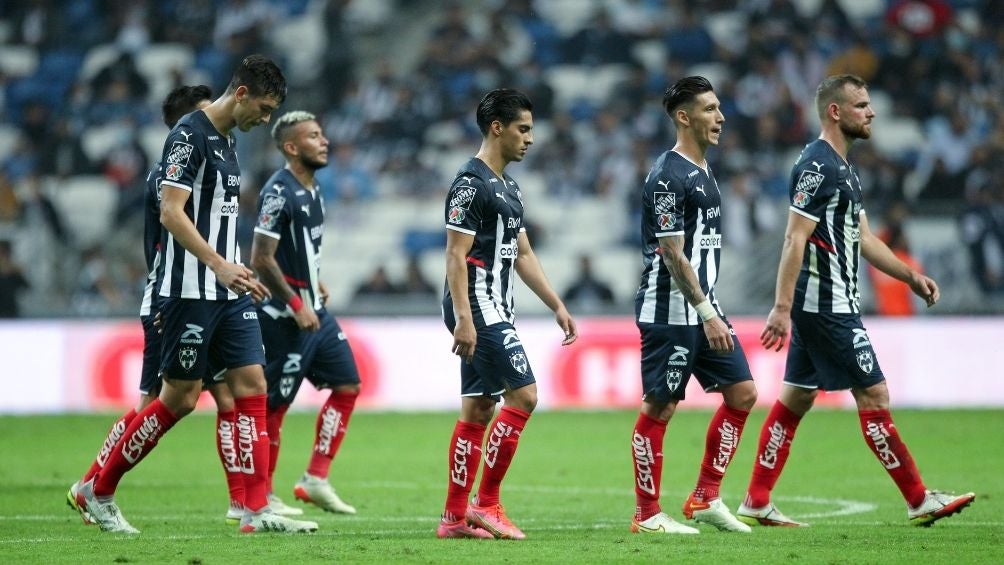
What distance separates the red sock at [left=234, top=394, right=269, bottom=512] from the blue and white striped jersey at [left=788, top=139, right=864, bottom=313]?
3.05m

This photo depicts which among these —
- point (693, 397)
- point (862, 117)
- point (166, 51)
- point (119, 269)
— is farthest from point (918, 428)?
point (166, 51)

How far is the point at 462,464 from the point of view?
25.8 ft

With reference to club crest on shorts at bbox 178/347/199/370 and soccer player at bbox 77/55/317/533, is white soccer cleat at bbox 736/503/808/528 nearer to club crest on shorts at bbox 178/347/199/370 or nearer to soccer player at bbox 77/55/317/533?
soccer player at bbox 77/55/317/533

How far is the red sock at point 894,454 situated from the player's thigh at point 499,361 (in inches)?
75.1

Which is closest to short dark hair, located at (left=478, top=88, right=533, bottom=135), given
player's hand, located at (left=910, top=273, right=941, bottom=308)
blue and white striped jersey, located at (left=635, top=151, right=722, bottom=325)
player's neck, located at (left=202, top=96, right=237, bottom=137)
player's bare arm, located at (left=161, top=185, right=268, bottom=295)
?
blue and white striped jersey, located at (left=635, top=151, right=722, bottom=325)

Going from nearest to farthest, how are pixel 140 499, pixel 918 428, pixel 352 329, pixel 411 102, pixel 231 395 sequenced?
pixel 231 395 → pixel 140 499 → pixel 918 428 → pixel 352 329 → pixel 411 102

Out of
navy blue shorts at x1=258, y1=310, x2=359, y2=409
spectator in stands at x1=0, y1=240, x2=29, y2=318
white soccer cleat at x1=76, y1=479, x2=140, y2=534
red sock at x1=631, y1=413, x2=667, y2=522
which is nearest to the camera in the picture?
red sock at x1=631, y1=413, x2=667, y2=522

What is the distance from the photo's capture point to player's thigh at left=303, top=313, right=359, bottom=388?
993cm

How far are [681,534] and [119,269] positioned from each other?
45.6 feet

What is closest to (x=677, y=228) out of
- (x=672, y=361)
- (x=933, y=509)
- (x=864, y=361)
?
(x=672, y=361)

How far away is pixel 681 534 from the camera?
7.88m

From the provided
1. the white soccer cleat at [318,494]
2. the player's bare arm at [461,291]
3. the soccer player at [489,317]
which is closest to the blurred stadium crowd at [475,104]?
the white soccer cleat at [318,494]

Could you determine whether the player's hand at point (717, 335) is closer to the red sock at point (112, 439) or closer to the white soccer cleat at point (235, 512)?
the white soccer cleat at point (235, 512)

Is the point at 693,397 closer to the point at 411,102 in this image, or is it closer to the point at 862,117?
the point at 411,102
